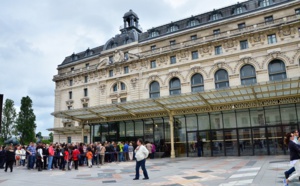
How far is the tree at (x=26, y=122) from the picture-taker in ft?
175

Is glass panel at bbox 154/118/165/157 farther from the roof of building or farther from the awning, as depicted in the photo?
the roof of building

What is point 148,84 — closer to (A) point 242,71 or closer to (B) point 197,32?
(B) point 197,32

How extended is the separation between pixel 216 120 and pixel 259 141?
4241 mm

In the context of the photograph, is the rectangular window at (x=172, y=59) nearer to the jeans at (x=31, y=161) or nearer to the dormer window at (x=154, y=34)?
the dormer window at (x=154, y=34)

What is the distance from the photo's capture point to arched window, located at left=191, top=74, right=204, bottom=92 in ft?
99.7

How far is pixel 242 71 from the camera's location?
28.5m

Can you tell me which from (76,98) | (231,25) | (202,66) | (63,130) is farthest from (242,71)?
(63,130)

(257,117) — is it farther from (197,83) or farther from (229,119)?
(197,83)

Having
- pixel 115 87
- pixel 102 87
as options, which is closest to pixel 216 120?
pixel 115 87

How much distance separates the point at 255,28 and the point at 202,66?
23.8 ft

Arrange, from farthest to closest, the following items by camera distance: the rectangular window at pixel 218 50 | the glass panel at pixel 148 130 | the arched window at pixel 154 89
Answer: the arched window at pixel 154 89
the rectangular window at pixel 218 50
the glass panel at pixel 148 130

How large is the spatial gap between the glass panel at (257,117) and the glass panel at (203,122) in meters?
4.15

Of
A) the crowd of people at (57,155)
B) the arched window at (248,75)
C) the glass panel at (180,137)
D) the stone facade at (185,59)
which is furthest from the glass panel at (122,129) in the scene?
the arched window at (248,75)

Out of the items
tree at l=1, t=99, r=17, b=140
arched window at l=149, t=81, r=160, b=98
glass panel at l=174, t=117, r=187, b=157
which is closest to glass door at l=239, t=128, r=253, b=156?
glass panel at l=174, t=117, r=187, b=157
